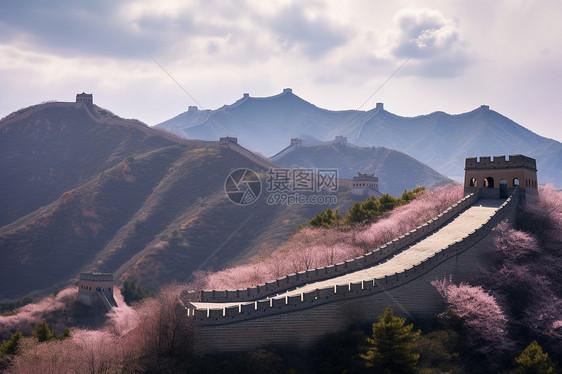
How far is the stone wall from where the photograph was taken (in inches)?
1471

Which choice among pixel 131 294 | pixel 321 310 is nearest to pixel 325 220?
pixel 321 310

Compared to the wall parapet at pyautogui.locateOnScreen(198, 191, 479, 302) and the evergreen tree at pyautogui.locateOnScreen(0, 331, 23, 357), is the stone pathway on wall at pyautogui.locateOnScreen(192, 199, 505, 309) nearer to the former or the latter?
the wall parapet at pyautogui.locateOnScreen(198, 191, 479, 302)

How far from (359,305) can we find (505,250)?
50.0 feet

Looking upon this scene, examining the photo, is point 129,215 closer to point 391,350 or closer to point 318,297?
point 318,297

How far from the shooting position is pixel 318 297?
39156mm

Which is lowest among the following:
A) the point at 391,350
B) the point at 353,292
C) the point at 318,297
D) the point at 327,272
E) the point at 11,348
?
the point at 11,348

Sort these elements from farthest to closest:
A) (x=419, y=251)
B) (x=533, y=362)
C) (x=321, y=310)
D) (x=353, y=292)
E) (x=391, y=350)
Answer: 1. (x=419, y=251)
2. (x=353, y=292)
3. (x=321, y=310)
4. (x=533, y=362)
5. (x=391, y=350)

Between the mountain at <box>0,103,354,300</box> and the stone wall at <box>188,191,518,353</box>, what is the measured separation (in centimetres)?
7711

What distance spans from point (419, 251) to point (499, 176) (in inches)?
625

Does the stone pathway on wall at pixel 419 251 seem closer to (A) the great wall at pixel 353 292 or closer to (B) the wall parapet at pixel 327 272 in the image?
(A) the great wall at pixel 353 292

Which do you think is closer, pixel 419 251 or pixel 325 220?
pixel 419 251

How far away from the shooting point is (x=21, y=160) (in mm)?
197125

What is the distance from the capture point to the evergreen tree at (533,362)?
36812 millimetres

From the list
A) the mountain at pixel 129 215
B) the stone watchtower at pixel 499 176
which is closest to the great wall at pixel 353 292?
the stone watchtower at pixel 499 176
